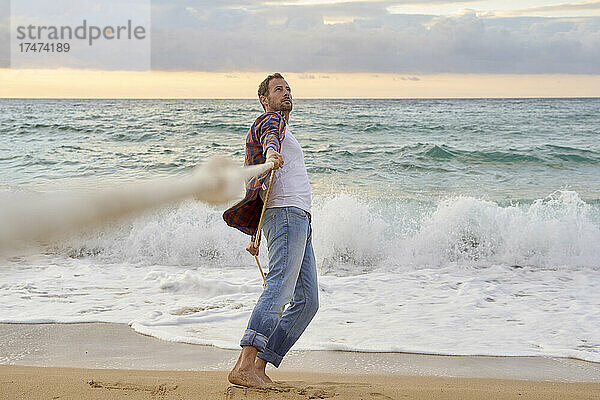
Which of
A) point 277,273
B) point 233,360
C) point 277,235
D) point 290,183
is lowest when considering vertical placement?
point 233,360

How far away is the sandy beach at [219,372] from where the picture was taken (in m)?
3.48

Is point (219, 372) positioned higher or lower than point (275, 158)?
lower

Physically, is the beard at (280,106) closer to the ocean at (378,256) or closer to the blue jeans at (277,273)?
the blue jeans at (277,273)

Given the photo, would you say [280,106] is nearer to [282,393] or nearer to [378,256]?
[282,393]

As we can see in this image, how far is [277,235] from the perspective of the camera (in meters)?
3.30

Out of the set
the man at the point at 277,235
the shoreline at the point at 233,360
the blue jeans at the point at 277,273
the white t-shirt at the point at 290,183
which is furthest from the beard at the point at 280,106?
the shoreline at the point at 233,360

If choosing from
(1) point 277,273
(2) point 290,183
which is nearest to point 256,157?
(2) point 290,183

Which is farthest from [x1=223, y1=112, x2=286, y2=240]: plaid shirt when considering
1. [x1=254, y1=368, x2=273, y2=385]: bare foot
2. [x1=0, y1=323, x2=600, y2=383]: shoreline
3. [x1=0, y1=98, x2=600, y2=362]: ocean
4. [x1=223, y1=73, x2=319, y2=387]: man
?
[x1=0, y1=323, x2=600, y2=383]: shoreline

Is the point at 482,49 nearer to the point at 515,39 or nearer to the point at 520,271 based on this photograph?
the point at 515,39

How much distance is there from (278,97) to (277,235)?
750 mm

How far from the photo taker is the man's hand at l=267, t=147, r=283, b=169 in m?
3.14

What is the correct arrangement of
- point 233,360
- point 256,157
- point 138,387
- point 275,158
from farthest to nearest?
point 233,360 < point 138,387 < point 256,157 < point 275,158

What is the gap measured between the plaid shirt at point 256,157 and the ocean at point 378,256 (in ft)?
1.51

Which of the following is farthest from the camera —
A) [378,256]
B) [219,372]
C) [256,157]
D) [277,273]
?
[378,256]
